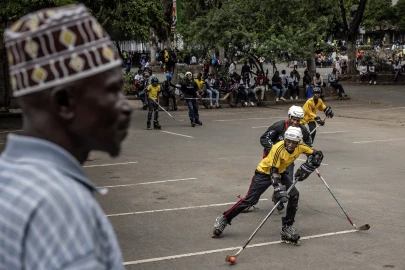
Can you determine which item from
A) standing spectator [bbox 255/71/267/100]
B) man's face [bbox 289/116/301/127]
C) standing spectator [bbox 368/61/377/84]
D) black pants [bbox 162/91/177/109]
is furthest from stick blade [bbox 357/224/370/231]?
standing spectator [bbox 368/61/377/84]

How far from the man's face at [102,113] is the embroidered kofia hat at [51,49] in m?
0.04

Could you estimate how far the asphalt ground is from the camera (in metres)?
9.45

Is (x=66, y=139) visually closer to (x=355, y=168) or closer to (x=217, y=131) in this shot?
(x=355, y=168)

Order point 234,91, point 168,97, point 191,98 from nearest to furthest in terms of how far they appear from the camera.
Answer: point 191,98 < point 168,97 < point 234,91

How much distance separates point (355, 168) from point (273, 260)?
7.50 m

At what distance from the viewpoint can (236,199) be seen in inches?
511

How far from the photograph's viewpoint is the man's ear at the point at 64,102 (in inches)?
71.3

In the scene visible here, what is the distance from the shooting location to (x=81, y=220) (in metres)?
1.69

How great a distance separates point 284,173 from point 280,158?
1.73 feet

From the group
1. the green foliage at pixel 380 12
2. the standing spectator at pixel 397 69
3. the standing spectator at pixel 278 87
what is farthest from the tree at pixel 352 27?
the green foliage at pixel 380 12

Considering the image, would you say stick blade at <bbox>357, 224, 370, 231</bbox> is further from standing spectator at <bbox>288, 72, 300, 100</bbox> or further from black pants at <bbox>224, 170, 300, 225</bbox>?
standing spectator at <bbox>288, 72, 300, 100</bbox>

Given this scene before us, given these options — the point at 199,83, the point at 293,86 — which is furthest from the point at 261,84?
the point at 199,83

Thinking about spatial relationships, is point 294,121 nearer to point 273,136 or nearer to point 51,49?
point 273,136

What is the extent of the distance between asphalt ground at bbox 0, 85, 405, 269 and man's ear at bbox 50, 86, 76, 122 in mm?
7275
